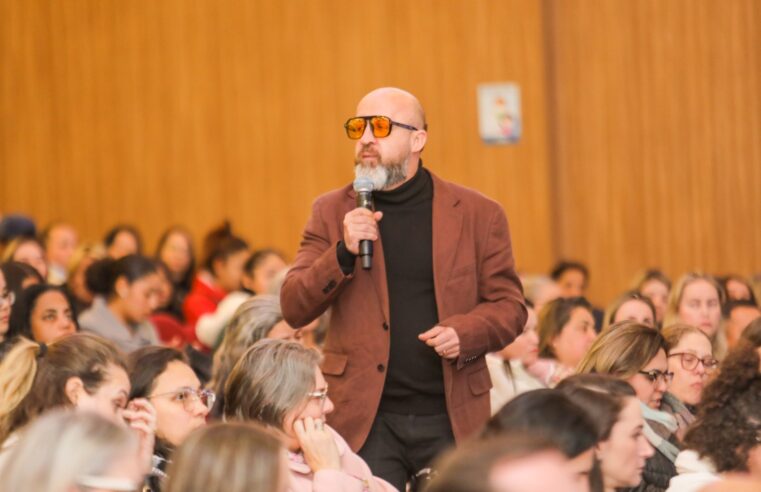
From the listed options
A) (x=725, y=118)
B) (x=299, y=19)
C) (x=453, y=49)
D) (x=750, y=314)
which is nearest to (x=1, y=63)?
(x=299, y=19)

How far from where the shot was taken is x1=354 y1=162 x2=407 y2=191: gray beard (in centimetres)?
423

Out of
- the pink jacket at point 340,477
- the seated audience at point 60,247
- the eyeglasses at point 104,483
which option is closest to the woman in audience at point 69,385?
the pink jacket at point 340,477

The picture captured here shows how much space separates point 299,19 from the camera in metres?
10.5

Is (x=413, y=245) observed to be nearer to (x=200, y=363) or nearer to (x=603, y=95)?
(x=200, y=363)

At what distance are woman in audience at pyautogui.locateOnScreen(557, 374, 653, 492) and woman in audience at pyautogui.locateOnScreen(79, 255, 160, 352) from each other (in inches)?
148

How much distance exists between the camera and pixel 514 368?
588 centimetres

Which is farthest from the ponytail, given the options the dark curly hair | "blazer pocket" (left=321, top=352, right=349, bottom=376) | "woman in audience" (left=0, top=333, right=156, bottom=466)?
the dark curly hair

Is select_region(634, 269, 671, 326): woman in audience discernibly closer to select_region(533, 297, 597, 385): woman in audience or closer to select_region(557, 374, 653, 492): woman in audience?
select_region(533, 297, 597, 385): woman in audience

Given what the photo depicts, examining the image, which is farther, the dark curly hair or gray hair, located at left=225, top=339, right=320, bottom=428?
gray hair, located at left=225, top=339, right=320, bottom=428

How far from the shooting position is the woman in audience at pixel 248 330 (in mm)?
4945

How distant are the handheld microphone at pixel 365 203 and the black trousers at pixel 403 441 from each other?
0.56 metres

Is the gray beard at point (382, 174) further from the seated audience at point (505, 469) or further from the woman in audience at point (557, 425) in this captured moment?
the seated audience at point (505, 469)

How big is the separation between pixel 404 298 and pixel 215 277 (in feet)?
15.6

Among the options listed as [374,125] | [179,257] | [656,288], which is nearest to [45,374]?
[374,125]
